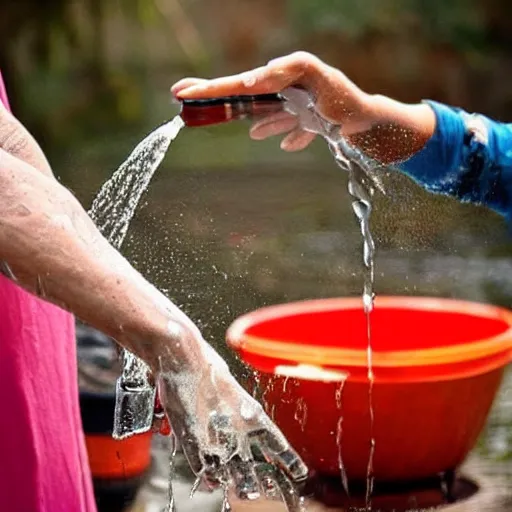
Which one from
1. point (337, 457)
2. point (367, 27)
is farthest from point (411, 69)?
point (337, 457)

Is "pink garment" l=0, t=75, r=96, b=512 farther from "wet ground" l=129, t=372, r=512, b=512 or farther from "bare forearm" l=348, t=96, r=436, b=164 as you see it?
"bare forearm" l=348, t=96, r=436, b=164

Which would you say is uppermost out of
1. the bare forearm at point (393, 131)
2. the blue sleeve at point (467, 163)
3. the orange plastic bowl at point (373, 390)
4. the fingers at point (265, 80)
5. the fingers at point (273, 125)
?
the fingers at point (265, 80)

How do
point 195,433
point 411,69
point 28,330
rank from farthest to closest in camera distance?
point 411,69 → point 28,330 → point 195,433

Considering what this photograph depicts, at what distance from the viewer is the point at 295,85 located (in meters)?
0.58

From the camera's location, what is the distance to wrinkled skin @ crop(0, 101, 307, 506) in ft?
1.22

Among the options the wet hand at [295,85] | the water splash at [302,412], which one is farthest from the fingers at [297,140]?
the water splash at [302,412]

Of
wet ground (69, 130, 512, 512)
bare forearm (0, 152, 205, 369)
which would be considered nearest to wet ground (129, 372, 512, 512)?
wet ground (69, 130, 512, 512)

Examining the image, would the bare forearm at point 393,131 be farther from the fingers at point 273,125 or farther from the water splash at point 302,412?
the water splash at point 302,412

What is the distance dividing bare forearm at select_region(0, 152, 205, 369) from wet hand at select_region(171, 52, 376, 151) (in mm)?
189

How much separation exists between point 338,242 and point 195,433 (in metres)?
0.21

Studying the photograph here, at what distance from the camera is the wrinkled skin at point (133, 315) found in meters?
0.37

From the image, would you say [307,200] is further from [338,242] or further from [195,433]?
[195,433]

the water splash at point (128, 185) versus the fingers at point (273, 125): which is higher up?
the fingers at point (273, 125)

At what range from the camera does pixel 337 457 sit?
0.54 m
